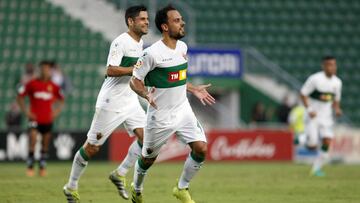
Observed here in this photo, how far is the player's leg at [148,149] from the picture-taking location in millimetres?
11133

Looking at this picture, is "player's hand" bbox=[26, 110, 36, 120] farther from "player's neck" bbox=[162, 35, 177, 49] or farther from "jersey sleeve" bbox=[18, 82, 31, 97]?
"player's neck" bbox=[162, 35, 177, 49]

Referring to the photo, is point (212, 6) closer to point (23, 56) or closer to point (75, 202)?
point (23, 56)

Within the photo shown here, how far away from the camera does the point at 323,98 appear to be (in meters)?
20.9

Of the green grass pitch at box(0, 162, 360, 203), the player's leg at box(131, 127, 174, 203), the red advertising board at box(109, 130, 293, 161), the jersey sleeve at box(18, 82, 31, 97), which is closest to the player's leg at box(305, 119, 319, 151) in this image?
the green grass pitch at box(0, 162, 360, 203)

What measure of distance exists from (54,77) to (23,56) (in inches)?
225

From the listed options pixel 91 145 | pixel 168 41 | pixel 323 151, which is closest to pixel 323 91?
pixel 323 151

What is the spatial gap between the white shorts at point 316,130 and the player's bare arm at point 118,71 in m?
9.82

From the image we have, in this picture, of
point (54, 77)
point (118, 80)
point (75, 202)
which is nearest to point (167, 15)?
point (118, 80)

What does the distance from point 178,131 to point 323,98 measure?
10401 mm

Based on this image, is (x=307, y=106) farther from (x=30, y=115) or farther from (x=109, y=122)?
(x=109, y=122)

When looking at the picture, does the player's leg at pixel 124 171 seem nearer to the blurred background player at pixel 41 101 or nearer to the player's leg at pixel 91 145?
the player's leg at pixel 91 145

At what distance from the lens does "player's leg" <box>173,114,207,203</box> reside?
1105 cm

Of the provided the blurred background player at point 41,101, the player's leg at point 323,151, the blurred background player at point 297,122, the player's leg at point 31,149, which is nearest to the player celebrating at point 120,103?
the player's leg at point 31,149

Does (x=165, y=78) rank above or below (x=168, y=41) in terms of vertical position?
below
